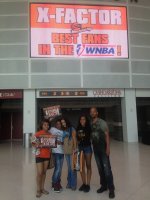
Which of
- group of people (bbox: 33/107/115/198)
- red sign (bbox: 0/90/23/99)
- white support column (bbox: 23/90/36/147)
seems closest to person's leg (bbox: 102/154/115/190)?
group of people (bbox: 33/107/115/198)

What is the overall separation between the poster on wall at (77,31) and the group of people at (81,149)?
11.9 meters

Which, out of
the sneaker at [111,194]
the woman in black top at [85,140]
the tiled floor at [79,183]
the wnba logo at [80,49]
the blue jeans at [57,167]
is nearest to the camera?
the sneaker at [111,194]

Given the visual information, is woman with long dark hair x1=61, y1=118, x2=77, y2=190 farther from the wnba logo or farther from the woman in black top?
the wnba logo

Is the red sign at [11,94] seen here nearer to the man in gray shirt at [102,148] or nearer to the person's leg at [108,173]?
the man in gray shirt at [102,148]

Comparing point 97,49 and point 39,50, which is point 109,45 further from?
point 39,50

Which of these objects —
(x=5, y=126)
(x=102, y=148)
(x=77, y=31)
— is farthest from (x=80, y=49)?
(x=102, y=148)

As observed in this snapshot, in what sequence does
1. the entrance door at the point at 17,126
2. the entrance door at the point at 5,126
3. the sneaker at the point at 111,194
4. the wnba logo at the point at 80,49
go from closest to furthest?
the sneaker at the point at 111,194
the wnba logo at the point at 80,49
the entrance door at the point at 5,126
the entrance door at the point at 17,126

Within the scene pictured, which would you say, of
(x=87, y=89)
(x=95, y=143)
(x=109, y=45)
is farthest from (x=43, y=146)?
(x=109, y=45)

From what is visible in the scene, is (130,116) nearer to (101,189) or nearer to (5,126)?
(5,126)

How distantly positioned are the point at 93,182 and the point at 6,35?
13.4 meters

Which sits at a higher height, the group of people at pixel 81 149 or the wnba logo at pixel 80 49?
the wnba logo at pixel 80 49

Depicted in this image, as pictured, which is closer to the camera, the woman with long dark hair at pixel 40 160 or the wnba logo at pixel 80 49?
the woman with long dark hair at pixel 40 160

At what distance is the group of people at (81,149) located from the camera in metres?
5.29

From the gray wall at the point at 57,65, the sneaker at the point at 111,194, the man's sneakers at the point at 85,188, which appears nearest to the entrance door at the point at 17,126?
the gray wall at the point at 57,65
